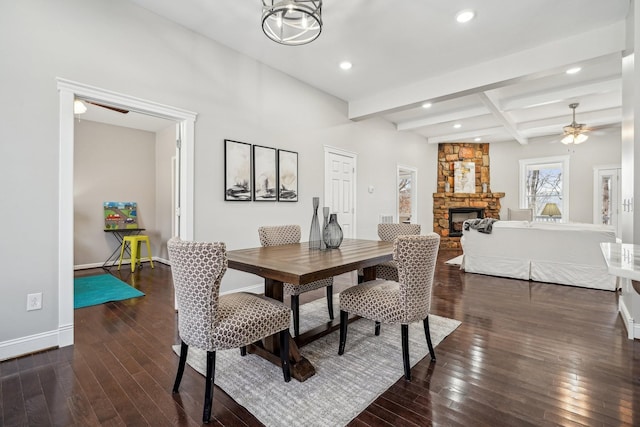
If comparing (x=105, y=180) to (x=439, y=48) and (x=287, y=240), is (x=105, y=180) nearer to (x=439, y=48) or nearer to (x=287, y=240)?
(x=287, y=240)

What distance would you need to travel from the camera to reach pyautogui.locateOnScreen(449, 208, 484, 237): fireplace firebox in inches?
320

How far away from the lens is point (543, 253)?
14.4 feet

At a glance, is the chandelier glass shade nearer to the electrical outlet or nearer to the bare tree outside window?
the bare tree outside window

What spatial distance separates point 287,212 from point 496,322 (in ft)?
9.31

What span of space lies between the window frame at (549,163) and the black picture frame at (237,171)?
7.47 meters

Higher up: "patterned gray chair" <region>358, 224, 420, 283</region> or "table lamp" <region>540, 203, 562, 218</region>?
"table lamp" <region>540, 203, 562, 218</region>

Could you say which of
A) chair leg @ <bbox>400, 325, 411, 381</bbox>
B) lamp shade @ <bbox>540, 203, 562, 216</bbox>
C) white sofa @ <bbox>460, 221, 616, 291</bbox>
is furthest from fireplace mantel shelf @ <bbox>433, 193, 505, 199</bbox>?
chair leg @ <bbox>400, 325, 411, 381</bbox>

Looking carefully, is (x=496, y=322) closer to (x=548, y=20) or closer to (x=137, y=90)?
(x=548, y=20)

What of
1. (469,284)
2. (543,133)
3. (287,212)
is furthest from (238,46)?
(543,133)

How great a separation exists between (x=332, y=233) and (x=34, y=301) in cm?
236

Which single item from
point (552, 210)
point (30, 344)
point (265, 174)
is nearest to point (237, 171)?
point (265, 174)

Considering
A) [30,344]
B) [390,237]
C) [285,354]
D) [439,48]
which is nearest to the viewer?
[285,354]

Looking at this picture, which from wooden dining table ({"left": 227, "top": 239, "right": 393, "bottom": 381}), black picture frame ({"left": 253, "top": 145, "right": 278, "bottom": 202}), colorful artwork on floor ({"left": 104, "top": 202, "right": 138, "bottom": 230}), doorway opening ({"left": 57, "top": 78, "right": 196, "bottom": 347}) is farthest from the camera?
colorful artwork on floor ({"left": 104, "top": 202, "right": 138, "bottom": 230})

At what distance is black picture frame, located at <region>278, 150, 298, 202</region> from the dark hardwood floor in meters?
2.08
